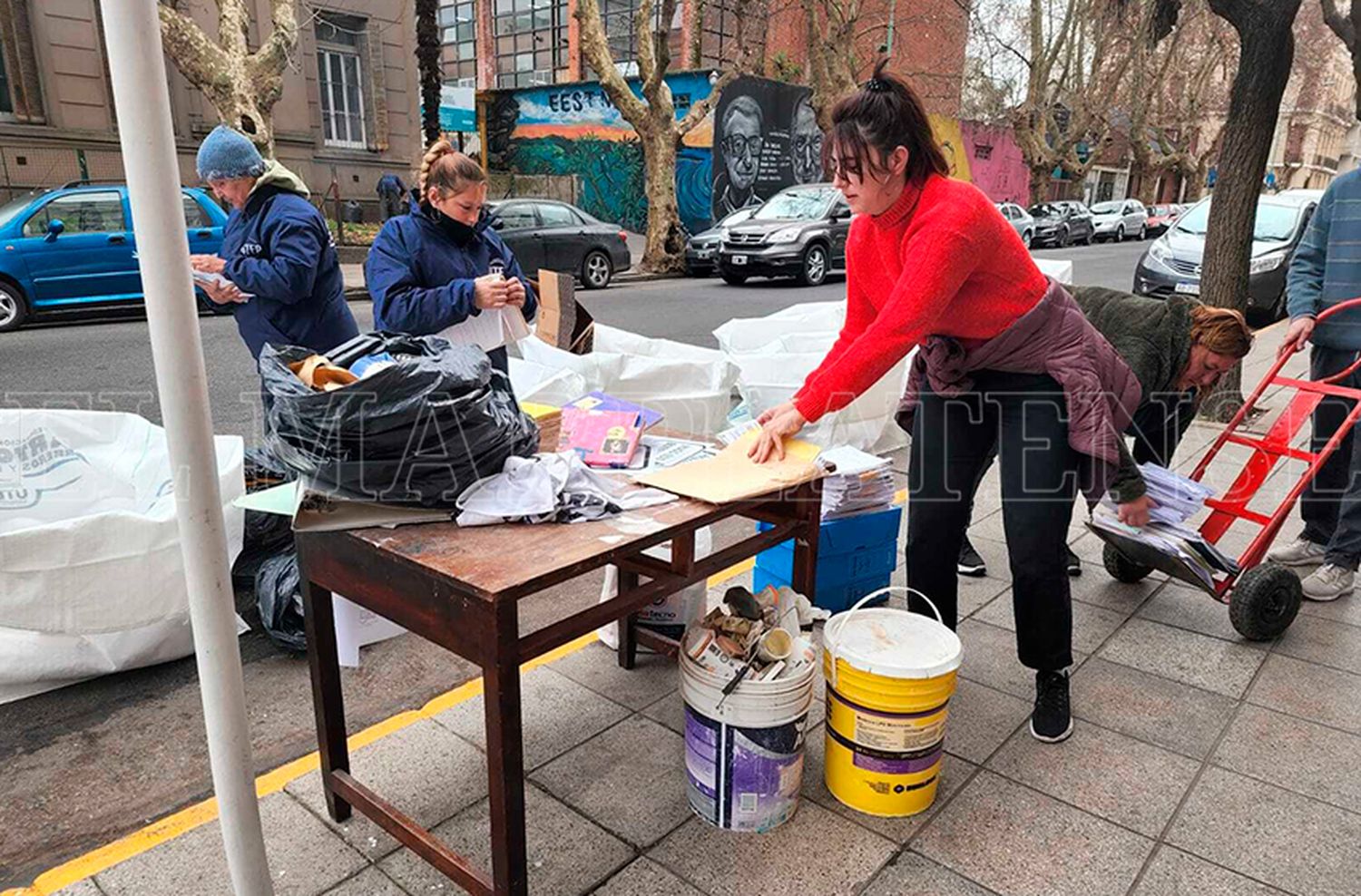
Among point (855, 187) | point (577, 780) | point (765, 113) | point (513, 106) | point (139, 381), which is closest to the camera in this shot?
point (855, 187)

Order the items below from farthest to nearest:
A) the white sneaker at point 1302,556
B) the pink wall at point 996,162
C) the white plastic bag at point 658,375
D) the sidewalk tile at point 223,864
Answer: the pink wall at point 996,162
the white plastic bag at point 658,375
the white sneaker at point 1302,556
the sidewalk tile at point 223,864

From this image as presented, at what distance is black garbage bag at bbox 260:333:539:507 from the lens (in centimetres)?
187

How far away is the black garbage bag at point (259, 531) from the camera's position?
11.5 ft

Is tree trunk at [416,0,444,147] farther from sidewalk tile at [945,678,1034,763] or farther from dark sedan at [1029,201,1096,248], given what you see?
dark sedan at [1029,201,1096,248]

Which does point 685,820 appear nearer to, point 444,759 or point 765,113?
point 444,759

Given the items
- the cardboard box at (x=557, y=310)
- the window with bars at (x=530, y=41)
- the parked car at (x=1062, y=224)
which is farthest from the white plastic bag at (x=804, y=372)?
the window with bars at (x=530, y=41)

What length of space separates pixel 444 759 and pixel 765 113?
81.2 feet

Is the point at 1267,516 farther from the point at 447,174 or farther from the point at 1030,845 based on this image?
the point at 447,174

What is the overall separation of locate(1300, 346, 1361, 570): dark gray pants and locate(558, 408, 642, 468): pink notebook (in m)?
3.15

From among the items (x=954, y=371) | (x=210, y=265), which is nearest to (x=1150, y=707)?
(x=954, y=371)

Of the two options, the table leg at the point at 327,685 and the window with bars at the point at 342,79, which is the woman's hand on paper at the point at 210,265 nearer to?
the table leg at the point at 327,685

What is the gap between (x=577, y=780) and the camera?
259 centimetres

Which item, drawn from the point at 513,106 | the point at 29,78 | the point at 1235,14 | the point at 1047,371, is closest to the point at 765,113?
the point at 513,106

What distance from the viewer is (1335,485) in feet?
13.3
